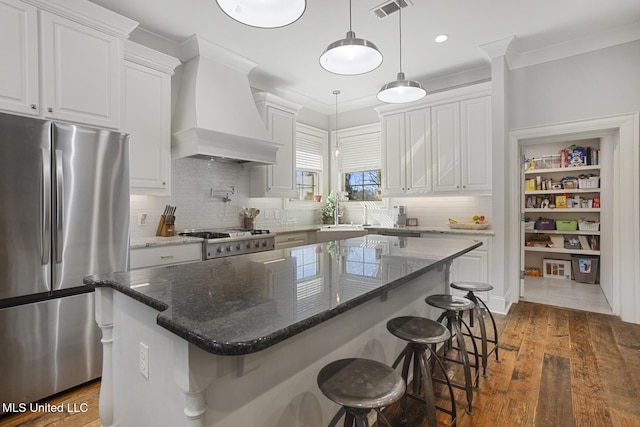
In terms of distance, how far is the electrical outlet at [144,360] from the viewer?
49.2 inches

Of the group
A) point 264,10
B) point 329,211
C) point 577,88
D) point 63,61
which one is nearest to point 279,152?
point 329,211

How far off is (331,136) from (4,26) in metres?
4.45

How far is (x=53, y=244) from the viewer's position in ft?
6.96

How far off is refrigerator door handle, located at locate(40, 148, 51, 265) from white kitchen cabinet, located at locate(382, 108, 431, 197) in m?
3.98

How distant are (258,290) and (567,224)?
6274 mm

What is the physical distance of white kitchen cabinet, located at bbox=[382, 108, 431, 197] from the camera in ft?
14.7

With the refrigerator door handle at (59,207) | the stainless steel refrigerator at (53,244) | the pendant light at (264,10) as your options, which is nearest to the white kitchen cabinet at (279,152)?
the stainless steel refrigerator at (53,244)

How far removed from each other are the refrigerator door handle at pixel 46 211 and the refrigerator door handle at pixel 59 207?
0.04 meters

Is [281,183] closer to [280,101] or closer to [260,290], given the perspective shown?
[280,101]

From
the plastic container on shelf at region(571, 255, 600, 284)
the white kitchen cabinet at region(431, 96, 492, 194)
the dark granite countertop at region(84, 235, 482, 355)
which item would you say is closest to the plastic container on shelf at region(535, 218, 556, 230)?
→ the plastic container on shelf at region(571, 255, 600, 284)

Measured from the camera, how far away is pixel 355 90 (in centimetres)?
493

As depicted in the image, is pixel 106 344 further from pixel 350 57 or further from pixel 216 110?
pixel 216 110

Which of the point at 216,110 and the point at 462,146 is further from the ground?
the point at 216,110

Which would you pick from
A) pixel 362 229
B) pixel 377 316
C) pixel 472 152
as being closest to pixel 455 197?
pixel 472 152
